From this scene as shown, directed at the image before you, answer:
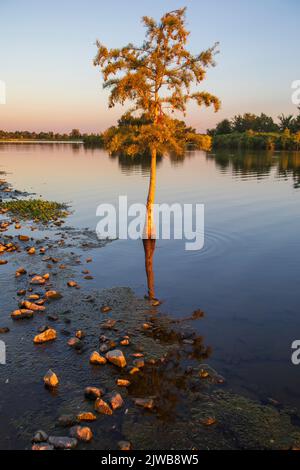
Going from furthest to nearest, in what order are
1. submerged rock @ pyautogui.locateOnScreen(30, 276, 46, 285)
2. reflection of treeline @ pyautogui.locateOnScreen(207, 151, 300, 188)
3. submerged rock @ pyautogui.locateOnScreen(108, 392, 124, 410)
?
reflection of treeline @ pyautogui.locateOnScreen(207, 151, 300, 188) → submerged rock @ pyautogui.locateOnScreen(30, 276, 46, 285) → submerged rock @ pyautogui.locateOnScreen(108, 392, 124, 410)

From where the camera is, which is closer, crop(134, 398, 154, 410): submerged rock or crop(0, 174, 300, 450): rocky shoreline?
crop(0, 174, 300, 450): rocky shoreline

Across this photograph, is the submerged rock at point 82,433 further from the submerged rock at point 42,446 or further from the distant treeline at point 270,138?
the distant treeline at point 270,138

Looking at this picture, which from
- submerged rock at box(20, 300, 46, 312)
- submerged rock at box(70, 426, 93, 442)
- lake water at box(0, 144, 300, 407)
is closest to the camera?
submerged rock at box(70, 426, 93, 442)

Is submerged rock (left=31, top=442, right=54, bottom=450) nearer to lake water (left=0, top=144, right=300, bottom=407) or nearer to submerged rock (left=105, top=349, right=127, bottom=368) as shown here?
submerged rock (left=105, top=349, right=127, bottom=368)

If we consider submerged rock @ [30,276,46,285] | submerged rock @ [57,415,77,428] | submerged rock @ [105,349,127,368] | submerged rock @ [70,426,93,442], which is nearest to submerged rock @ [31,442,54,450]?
submerged rock @ [70,426,93,442]

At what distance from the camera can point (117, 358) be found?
36.2 ft

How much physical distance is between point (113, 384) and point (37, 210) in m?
28.4

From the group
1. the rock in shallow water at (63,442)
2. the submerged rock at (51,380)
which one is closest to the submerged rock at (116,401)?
the rock in shallow water at (63,442)

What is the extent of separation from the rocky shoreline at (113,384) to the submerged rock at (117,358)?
0.10 ft

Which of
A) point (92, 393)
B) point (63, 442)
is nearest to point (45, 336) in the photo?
point (92, 393)

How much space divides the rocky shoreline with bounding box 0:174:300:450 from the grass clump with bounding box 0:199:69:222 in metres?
17.5

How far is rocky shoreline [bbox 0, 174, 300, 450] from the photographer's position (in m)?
8.36

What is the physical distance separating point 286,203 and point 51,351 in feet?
123

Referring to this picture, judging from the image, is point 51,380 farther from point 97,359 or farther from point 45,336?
point 45,336
